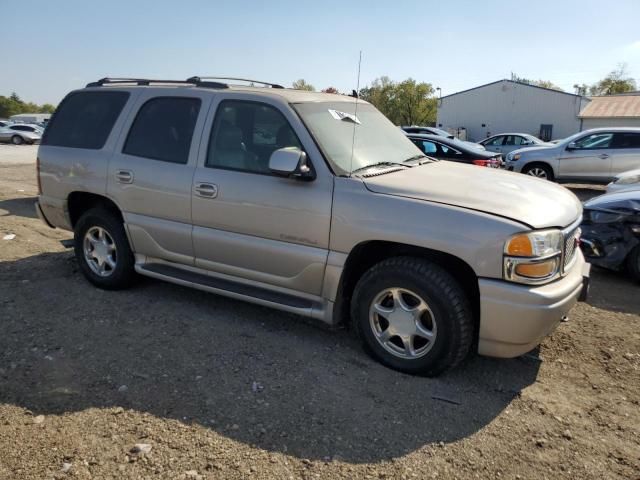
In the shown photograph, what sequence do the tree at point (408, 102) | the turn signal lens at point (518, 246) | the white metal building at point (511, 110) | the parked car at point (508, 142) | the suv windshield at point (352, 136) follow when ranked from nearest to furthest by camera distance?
the turn signal lens at point (518, 246)
the suv windshield at point (352, 136)
the parked car at point (508, 142)
the white metal building at point (511, 110)
the tree at point (408, 102)

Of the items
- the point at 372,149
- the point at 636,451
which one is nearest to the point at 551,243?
the point at 636,451

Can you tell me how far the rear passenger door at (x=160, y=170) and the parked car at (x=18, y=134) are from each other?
36.3 meters

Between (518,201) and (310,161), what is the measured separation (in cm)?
141

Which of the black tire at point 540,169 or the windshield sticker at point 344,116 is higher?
the windshield sticker at point 344,116

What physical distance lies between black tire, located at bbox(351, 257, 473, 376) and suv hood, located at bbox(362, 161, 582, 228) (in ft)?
1.51

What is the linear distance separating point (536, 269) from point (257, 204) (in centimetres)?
195

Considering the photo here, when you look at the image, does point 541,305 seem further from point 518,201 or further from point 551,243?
point 518,201

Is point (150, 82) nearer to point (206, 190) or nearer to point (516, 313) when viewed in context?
point (206, 190)

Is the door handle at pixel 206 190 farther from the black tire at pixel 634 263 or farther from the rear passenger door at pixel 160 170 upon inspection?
the black tire at pixel 634 263

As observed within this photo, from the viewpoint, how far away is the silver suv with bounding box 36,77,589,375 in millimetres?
3197

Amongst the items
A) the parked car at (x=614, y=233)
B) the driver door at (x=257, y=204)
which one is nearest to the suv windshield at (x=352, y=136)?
the driver door at (x=257, y=204)

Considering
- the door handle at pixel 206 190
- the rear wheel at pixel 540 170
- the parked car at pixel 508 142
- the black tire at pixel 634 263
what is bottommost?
the black tire at pixel 634 263

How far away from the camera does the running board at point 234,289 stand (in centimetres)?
379

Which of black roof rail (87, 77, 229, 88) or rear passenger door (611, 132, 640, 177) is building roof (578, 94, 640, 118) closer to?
rear passenger door (611, 132, 640, 177)
